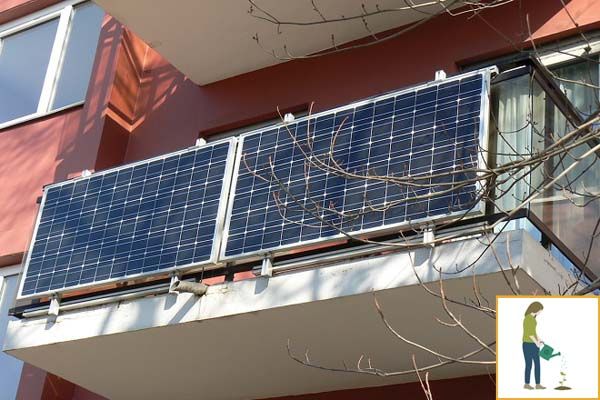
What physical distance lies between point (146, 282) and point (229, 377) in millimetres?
955

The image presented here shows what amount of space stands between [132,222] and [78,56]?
14.4 feet

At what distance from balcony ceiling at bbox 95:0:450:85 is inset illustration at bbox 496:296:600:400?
608 cm

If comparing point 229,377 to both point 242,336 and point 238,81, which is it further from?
point 238,81

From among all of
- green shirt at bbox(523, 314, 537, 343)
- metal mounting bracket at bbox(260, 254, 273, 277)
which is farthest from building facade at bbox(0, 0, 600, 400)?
green shirt at bbox(523, 314, 537, 343)

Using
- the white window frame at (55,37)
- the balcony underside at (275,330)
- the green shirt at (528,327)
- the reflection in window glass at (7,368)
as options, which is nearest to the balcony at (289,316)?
the balcony underside at (275,330)

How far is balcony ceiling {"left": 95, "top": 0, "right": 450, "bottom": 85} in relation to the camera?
10367 mm

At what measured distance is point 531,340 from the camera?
4219 mm

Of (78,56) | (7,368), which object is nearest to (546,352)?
(7,368)

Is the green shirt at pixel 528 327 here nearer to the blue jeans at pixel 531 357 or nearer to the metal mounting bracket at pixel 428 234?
the blue jeans at pixel 531 357

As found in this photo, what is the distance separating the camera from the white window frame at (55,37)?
41.5 feet

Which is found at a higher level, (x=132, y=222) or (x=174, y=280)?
(x=132, y=222)

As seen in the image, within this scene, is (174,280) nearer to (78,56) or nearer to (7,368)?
(7,368)

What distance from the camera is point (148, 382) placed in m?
9.29

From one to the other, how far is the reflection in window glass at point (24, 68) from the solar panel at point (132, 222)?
356cm
